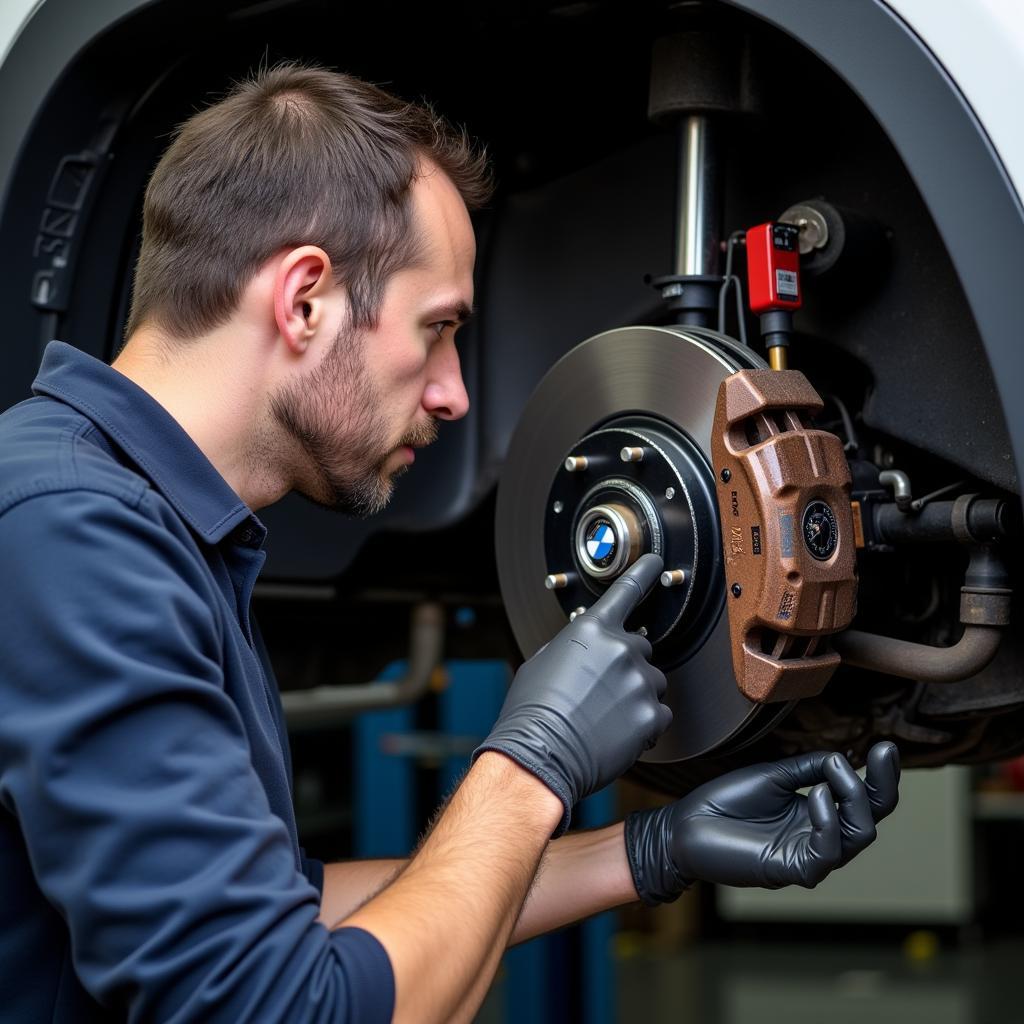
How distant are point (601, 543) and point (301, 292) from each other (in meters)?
0.30

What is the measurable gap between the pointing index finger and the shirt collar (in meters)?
0.27

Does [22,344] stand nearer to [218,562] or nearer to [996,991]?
[218,562]

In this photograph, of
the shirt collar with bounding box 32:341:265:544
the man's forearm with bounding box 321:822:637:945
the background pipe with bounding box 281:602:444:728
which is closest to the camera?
the shirt collar with bounding box 32:341:265:544

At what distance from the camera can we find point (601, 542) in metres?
1.00

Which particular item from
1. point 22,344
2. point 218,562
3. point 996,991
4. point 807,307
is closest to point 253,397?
point 218,562

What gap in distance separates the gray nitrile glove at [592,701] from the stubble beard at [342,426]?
7.9 inches

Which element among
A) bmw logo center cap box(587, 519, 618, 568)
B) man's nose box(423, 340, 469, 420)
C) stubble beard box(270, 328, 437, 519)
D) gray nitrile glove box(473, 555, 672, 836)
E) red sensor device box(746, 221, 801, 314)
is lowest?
gray nitrile glove box(473, 555, 672, 836)

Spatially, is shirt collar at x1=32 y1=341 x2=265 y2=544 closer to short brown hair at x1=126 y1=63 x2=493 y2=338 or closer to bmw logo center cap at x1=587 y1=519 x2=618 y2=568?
short brown hair at x1=126 y1=63 x2=493 y2=338

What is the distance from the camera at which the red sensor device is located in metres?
0.97

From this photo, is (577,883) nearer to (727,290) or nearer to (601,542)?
(601,542)

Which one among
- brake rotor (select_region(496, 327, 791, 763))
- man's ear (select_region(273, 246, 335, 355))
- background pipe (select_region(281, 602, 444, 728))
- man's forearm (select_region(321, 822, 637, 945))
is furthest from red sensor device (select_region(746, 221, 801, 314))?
background pipe (select_region(281, 602, 444, 728))

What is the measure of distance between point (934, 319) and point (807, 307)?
0.12 metres

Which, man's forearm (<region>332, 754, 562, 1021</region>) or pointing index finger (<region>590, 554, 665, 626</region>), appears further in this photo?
pointing index finger (<region>590, 554, 665, 626</region>)

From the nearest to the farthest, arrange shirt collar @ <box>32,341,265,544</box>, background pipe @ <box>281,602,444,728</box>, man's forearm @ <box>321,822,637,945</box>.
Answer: shirt collar @ <box>32,341,265,544</box>
man's forearm @ <box>321,822,637,945</box>
background pipe @ <box>281,602,444,728</box>
